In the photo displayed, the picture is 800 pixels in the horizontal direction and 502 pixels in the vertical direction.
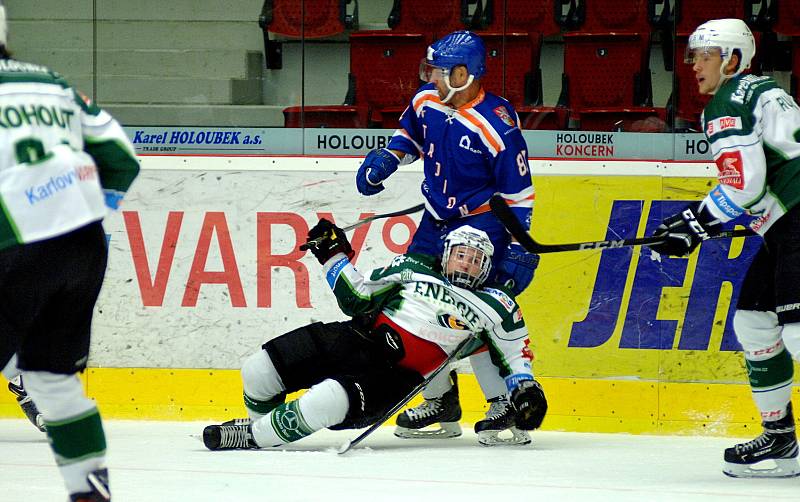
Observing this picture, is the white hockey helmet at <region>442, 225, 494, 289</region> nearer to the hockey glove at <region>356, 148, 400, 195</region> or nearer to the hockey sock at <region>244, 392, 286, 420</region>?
the hockey glove at <region>356, 148, 400, 195</region>

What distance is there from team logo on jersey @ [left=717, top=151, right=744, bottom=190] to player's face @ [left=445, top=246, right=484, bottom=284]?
2.70 ft

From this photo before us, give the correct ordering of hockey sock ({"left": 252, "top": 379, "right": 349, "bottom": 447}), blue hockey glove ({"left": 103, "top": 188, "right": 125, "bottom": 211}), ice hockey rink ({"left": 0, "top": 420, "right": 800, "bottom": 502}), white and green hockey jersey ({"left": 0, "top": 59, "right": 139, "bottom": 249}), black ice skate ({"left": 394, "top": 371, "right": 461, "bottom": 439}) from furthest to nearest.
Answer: black ice skate ({"left": 394, "top": 371, "right": 461, "bottom": 439}) → hockey sock ({"left": 252, "top": 379, "right": 349, "bottom": 447}) → ice hockey rink ({"left": 0, "top": 420, "right": 800, "bottom": 502}) → blue hockey glove ({"left": 103, "top": 188, "right": 125, "bottom": 211}) → white and green hockey jersey ({"left": 0, "top": 59, "right": 139, "bottom": 249})

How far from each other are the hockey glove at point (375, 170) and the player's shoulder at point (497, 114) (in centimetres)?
33

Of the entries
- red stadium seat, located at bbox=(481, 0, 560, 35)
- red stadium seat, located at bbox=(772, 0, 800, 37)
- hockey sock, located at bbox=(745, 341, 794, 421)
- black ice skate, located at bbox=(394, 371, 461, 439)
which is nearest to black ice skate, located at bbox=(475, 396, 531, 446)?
black ice skate, located at bbox=(394, 371, 461, 439)

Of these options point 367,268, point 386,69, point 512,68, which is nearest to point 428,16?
point 386,69

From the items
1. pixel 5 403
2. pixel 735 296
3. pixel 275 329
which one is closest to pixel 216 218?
pixel 275 329

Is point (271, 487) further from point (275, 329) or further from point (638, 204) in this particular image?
point (638, 204)

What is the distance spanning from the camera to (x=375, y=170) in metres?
4.18

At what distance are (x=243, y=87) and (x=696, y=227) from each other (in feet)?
7.54

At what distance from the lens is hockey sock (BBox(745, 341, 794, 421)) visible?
3.42 meters

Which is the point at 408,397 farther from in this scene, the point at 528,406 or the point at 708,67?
the point at 708,67

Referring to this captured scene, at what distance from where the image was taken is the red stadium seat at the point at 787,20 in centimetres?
527

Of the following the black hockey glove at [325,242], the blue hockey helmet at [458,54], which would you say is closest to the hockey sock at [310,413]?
the black hockey glove at [325,242]

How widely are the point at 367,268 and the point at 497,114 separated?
78cm
